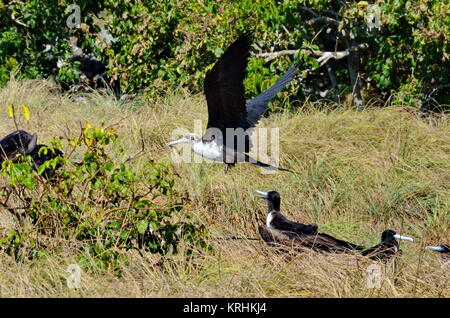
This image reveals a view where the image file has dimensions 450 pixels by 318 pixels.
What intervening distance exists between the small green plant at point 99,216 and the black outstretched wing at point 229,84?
1247mm

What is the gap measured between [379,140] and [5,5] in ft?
16.5

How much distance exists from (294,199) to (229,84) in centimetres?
126

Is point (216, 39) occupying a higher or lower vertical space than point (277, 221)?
higher

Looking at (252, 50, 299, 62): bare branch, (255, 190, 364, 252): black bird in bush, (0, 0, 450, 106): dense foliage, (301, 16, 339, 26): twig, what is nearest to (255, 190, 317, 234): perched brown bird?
(255, 190, 364, 252): black bird in bush

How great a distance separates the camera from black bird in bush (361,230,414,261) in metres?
5.23

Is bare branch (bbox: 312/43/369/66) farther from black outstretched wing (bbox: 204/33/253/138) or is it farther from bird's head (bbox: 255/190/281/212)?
bird's head (bbox: 255/190/281/212)

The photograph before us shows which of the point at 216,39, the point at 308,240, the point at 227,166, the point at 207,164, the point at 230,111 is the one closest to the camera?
the point at 308,240

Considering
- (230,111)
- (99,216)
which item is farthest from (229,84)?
(99,216)

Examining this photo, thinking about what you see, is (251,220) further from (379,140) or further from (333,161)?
(379,140)

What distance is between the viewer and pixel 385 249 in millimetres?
5277

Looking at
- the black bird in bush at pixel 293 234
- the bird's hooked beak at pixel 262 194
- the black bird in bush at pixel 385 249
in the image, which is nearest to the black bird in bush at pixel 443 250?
the black bird in bush at pixel 385 249

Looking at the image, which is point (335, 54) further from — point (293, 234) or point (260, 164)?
point (293, 234)

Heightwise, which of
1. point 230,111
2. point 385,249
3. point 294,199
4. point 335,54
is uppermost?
point 230,111

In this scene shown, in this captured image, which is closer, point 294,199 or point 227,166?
point 294,199
